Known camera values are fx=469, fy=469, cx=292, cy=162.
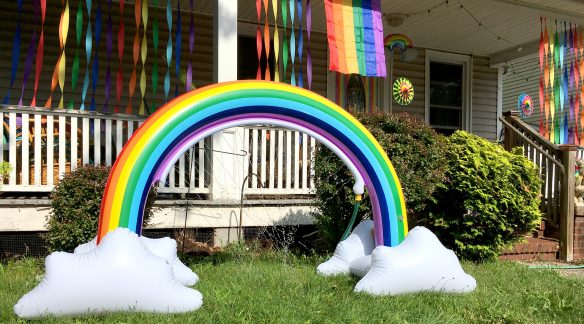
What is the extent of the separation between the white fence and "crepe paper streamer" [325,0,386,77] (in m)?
1.29

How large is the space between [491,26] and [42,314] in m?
9.95

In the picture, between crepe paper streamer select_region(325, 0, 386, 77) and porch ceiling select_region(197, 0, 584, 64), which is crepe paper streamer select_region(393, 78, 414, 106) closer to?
porch ceiling select_region(197, 0, 584, 64)

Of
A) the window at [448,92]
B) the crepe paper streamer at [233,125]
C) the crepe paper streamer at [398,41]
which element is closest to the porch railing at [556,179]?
the crepe paper streamer at [398,41]

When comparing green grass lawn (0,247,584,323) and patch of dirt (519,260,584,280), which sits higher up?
green grass lawn (0,247,584,323)

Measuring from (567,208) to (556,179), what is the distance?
47cm

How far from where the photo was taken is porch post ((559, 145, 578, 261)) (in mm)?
6566

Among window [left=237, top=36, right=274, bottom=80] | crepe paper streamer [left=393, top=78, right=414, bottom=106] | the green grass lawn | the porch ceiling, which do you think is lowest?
the green grass lawn

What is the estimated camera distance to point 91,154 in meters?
6.85

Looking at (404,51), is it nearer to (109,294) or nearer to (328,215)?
(328,215)

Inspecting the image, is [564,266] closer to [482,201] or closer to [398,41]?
[482,201]

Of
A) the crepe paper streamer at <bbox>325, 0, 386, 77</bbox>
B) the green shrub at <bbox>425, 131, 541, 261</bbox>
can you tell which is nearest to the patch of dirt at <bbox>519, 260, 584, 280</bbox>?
the green shrub at <bbox>425, 131, 541, 261</bbox>

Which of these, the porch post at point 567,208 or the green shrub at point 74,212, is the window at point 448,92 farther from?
the green shrub at point 74,212

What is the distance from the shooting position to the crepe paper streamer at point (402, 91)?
10688 millimetres

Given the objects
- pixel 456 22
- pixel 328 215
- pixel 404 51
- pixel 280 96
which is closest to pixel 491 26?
pixel 456 22
